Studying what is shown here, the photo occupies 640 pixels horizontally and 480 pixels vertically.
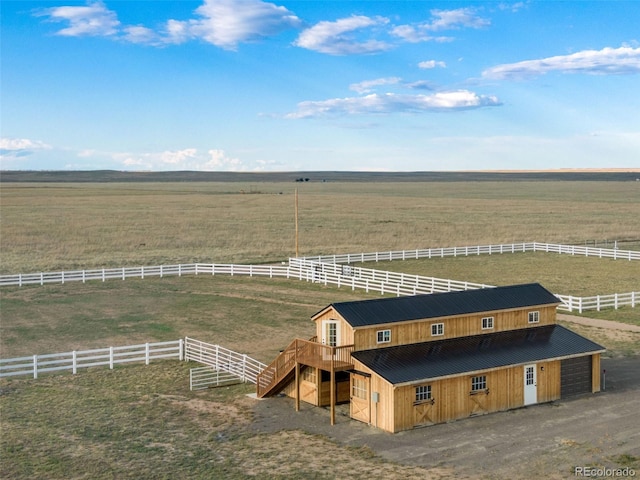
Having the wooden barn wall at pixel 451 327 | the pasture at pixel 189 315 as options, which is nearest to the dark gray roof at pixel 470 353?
the wooden barn wall at pixel 451 327

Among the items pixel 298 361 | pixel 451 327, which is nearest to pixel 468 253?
pixel 451 327

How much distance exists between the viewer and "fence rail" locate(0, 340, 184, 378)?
28.0 metres

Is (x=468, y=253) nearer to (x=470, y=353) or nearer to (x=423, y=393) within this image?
(x=470, y=353)

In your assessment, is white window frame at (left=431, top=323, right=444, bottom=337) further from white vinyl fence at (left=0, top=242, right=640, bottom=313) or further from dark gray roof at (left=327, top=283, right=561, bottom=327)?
white vinyl fence at (left=0, top=242, right=640, bottom=313)

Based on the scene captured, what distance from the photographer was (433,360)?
23406mm

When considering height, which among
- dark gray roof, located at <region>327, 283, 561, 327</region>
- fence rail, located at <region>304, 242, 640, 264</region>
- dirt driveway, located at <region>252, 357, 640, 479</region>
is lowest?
dirt driveway, located at <region>252, 357, 640, 479</region>

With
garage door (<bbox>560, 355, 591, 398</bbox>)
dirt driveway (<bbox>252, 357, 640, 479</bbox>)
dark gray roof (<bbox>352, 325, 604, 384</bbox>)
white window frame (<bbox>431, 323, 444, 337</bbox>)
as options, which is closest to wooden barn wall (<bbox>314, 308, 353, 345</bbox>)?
dark gray roof (<bbox>352, 325, 604, 384</bbox>)

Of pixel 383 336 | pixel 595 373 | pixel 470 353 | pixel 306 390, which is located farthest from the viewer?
pixel 595 373

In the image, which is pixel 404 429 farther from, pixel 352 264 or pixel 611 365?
pixel 352 264

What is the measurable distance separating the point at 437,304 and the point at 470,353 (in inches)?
86.2

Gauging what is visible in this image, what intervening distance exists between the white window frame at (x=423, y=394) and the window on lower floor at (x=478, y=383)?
164 cm

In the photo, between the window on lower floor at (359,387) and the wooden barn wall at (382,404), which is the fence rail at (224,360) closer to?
the window on lower floor at (359,387)

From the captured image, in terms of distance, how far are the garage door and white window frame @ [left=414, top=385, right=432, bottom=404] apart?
5640 mm

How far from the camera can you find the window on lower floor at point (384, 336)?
78.6 feet
